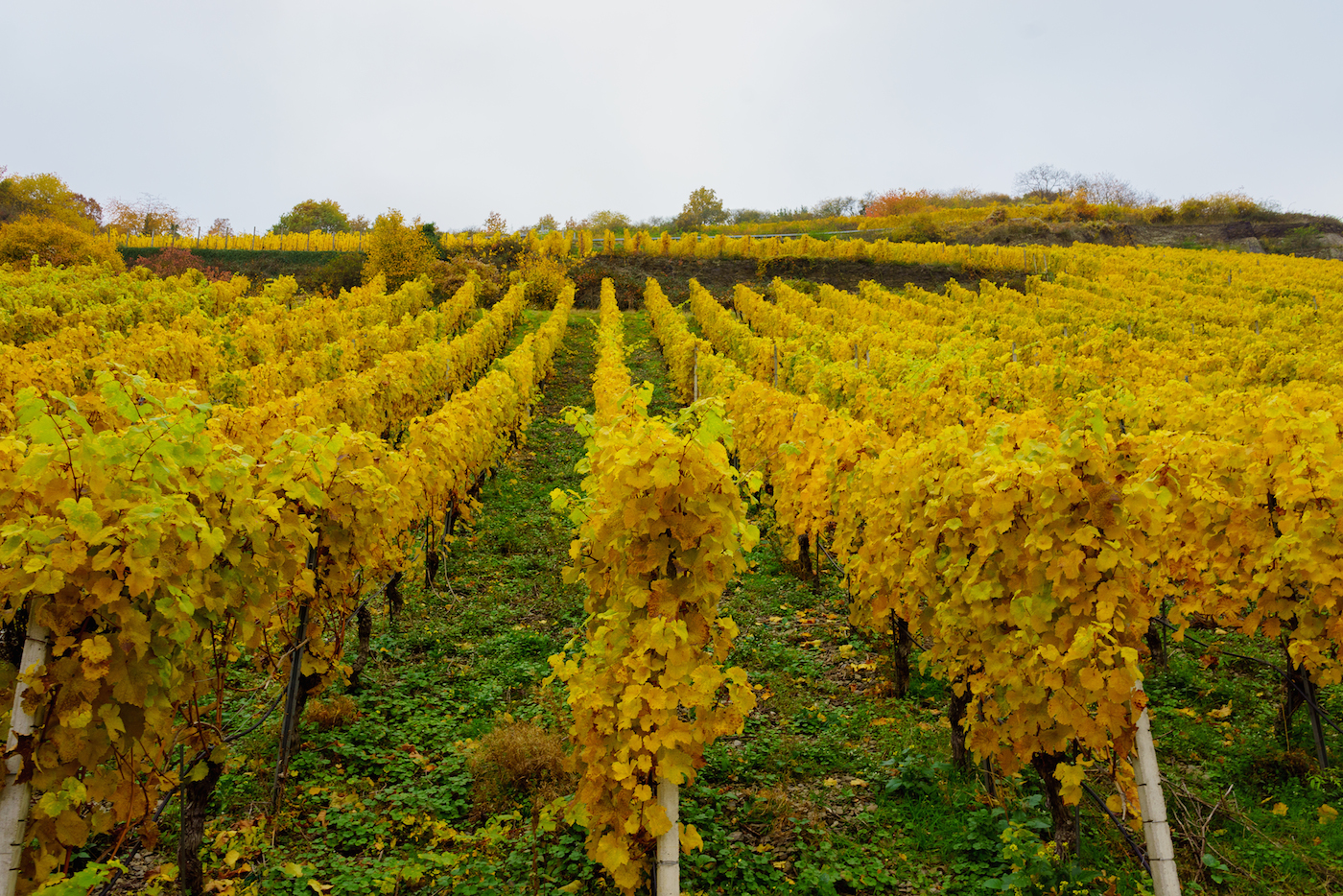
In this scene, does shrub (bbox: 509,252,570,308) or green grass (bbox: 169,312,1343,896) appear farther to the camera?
shrub (bbox: 509,252,570,308)

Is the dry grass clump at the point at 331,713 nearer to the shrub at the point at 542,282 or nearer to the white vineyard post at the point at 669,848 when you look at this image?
the white vineyard post at the point at 669,848

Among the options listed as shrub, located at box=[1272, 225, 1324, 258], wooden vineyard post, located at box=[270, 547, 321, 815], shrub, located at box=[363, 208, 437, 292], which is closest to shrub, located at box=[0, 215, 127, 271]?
shrub, located at box=[363, 208, 437, 292]

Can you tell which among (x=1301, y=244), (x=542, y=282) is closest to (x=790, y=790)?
(x=542, y=282)

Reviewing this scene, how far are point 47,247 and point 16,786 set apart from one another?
4231 cm

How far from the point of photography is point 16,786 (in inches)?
101

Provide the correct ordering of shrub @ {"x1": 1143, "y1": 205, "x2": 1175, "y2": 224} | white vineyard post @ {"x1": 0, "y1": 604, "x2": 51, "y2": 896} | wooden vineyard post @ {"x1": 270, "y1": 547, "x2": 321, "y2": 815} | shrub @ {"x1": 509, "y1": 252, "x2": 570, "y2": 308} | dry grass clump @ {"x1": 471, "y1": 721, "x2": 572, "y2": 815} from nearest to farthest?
1. white vineyard post @ {"x1": 0, "y1": 604, "x2": 51, "y2": 896}
2. wooden vineyard post @ {"x1": 270, "y1": 547, "x2": 321, "y2": 815}
3. dry grass clump @ {"x1": 471, "y1": 721, "x2": 572, "y2": 815}
4. shrub @ {"x1": 509, "y1": 252, "x2": 570, "y2": 308}
5. shrub @ {"x1": 1143, "y1": 205, "x2": 1175, "y2": 224}

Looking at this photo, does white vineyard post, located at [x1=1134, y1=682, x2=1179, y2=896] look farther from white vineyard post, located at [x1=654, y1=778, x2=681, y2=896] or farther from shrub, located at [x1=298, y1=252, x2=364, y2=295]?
shrub, located at [x1=298, y1=252, x2=364, y2=295]

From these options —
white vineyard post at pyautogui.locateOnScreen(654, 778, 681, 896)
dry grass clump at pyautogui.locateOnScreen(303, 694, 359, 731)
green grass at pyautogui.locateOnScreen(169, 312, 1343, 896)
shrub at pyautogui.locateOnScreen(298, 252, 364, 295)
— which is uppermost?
shrub at pyautogui.locateOnScreen(298, 252, 364, 295)

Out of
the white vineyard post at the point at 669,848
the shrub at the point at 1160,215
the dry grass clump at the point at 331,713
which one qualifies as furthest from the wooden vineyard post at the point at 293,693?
the shrub at the point at 1160,215

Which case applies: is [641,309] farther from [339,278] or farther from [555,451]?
[555,451]

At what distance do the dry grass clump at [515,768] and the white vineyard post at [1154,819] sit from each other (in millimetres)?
3045

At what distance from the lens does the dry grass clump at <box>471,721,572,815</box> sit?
4473mm

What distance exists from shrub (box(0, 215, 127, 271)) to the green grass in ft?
124

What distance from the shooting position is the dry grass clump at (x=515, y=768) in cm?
447
